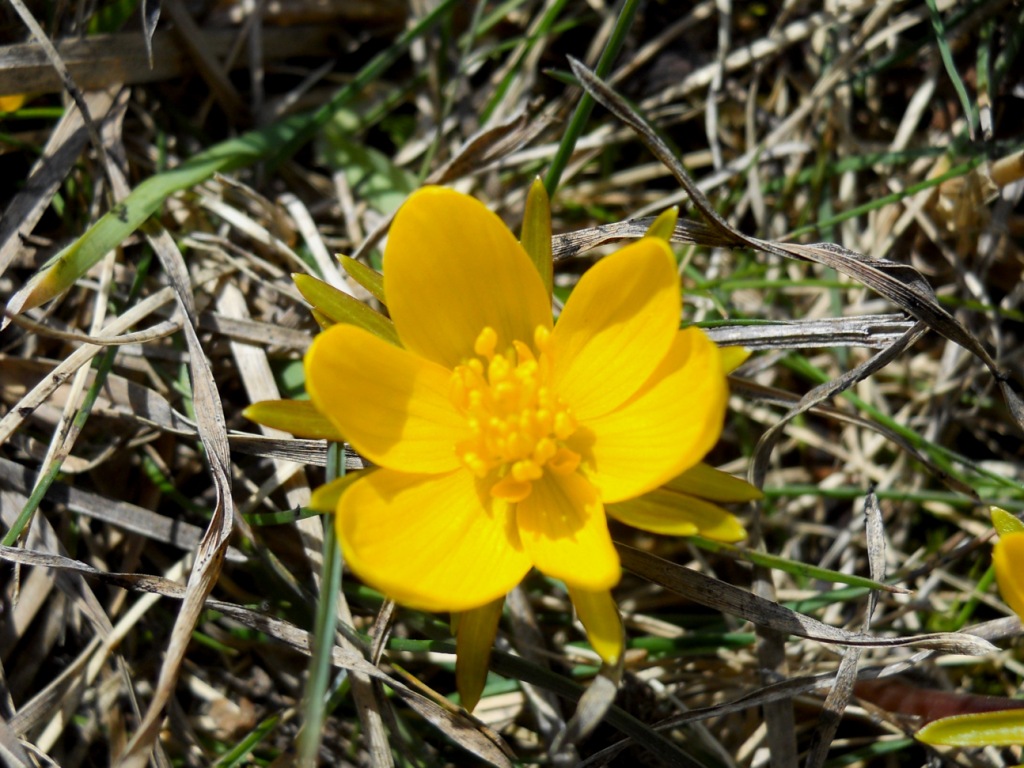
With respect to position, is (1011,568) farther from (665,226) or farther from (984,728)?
(665,226)

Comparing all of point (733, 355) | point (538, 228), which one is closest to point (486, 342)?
point (538, 228)

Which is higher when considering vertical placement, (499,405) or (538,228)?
(538,228)

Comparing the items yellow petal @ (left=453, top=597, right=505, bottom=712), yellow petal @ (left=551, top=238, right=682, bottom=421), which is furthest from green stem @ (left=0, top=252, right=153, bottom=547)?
yellow petal @ (left=551, top=238, right=682, bottom=421)

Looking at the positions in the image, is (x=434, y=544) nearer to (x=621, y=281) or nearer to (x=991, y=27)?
(x=621, y=281)

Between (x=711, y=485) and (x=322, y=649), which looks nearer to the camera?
(x=322, y=649)

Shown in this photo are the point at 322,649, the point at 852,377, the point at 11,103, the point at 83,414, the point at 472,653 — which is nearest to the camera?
the point at 322,649

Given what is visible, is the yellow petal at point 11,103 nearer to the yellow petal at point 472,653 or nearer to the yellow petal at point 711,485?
the yellow petal at point 472,653

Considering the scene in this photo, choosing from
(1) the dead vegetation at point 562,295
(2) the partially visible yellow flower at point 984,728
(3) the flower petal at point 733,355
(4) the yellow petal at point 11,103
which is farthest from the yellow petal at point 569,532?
(4) the yellow petal at point 11,103

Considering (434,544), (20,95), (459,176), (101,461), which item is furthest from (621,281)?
(20,95)
